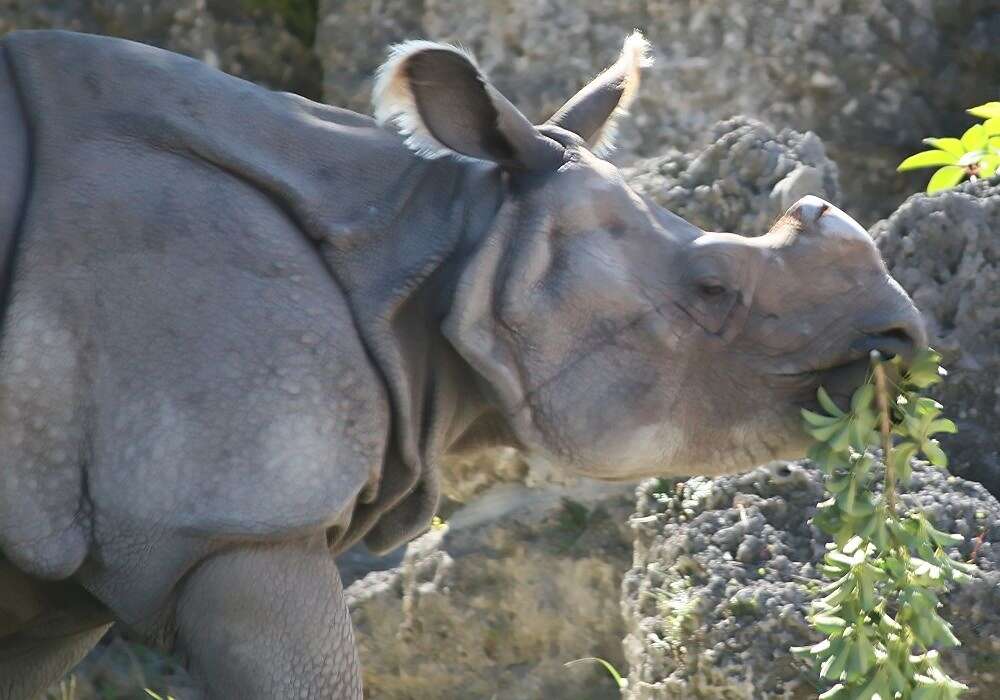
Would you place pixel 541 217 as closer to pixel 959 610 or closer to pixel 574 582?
pixel 959 610

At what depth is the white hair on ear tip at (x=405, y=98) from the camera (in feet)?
Result: 11.4

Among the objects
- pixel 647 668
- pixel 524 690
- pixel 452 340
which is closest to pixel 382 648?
pixel 524 690

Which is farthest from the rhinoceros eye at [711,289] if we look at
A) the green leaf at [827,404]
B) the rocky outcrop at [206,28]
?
the rocky outcrop at [206,28]

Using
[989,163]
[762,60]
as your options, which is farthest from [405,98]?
[762,60]

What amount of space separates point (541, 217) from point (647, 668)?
4.81 ft

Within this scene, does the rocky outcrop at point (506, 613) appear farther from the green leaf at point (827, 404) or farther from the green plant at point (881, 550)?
the green leaf at point (827, 404)

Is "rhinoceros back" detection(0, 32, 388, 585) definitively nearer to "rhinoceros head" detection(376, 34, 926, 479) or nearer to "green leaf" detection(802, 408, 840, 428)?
"rhinoceros head" detection(376, 34, 926, 479)

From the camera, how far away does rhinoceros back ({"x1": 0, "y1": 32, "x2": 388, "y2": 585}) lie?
327cm


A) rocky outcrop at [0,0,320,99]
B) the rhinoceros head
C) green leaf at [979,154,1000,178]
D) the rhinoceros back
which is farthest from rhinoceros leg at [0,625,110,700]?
rocky outcrop at [0,0,320,99]

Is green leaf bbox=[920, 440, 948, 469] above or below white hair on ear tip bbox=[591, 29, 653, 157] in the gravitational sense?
below

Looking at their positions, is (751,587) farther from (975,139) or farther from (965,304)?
(975,139)

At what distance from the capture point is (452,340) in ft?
11.4

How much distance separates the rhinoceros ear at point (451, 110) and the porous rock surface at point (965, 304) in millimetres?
1690

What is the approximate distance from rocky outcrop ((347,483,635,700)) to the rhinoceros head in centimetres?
192
